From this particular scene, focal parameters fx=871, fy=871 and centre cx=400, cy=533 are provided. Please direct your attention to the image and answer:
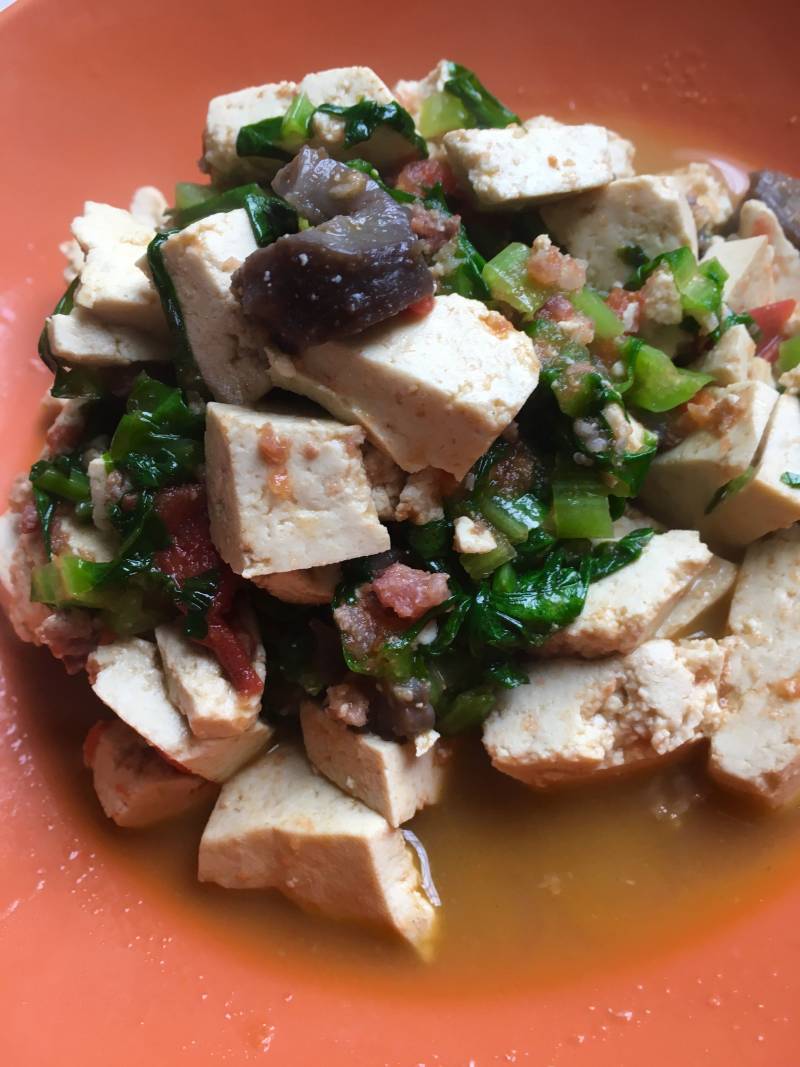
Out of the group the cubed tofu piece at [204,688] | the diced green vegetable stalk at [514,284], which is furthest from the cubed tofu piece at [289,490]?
the diced green vegetable stalk at [514,284]

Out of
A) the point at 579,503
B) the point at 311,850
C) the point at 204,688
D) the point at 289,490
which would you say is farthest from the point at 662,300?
the point at 311,850

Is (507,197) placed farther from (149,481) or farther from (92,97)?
(92,97)

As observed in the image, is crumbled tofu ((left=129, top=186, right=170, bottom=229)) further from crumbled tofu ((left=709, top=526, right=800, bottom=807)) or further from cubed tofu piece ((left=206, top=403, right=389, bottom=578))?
crumbled tofu ((left=709, top=526, right=800, bottom=807))

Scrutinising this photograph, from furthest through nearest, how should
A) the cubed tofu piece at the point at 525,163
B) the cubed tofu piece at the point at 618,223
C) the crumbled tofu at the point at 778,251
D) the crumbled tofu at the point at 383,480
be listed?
the crumbled tofu at the point at 778,251 < the cubed tofu piece at the point at 618,223 < the cubed tofu piece at the point at 525,163 < the crumbled tofu at the point at 383,480

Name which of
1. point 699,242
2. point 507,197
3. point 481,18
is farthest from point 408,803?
point 481,18

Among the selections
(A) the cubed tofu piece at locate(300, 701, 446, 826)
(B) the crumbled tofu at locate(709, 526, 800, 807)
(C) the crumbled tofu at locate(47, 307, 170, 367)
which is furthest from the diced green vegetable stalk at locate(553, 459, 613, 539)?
(C) the crumbled tofu at locate(47, 307, 170, 367)

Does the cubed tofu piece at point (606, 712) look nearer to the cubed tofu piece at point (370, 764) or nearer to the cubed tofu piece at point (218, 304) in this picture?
the cubed tofu piece at point (370, 764)

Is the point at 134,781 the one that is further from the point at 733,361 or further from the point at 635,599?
the point at 733,361
